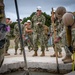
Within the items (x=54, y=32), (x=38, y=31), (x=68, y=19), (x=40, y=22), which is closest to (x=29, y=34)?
(x=38, y=31)

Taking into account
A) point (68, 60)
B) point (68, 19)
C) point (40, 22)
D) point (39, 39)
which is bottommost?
point (68, 60)

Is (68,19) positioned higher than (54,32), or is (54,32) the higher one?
(68,19)

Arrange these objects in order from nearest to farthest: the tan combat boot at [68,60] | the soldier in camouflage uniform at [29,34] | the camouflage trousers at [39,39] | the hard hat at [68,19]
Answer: the hard hat at [68,19] → the tan combat boot at [68,60] → the camouflage trousers at [39,39] → the soldier in camouflage uniform at [29,34]

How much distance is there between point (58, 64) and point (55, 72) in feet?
0.91

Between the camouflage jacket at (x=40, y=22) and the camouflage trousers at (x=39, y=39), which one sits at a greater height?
the camouflage jacket at (x=40, y=22)

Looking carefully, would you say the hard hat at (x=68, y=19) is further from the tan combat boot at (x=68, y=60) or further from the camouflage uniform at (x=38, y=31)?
the camouflage uniform at (x=38, y=31)

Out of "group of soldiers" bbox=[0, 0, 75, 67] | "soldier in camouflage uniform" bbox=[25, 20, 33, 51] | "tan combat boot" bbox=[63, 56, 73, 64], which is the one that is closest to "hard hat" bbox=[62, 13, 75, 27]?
"group of soldiers" bbox=[0, 0, 75, 67]

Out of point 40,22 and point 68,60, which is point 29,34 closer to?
point 40,22

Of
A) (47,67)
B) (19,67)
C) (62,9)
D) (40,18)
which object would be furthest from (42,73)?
(40,18)

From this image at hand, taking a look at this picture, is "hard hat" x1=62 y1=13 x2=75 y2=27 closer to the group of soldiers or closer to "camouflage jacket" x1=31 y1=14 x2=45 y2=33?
the group of soldiers

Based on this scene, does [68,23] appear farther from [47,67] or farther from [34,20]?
[34,20]

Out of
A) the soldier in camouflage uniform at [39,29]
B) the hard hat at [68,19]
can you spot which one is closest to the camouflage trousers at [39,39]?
the soldier in camouflage uniform at [39,29]

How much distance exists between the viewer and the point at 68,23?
22.1 ft

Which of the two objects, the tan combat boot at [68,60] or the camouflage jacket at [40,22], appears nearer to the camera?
the tan combat boot at [68,60]
